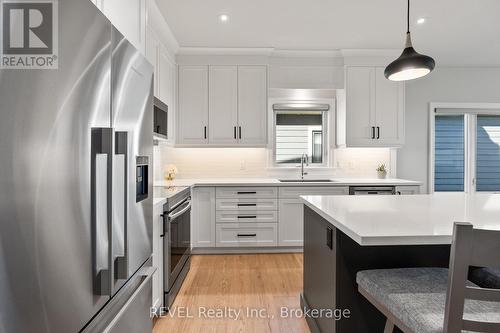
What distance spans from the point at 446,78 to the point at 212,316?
4.75m

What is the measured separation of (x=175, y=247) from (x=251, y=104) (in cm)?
223

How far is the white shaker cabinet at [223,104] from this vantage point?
13.2 feet

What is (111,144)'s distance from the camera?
0.88 metres

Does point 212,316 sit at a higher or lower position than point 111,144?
lower

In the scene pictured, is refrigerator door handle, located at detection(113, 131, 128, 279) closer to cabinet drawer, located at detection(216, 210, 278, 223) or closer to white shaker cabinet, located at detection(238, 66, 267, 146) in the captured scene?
cabinet drawer, located at detection(216, 210, 278, 223)

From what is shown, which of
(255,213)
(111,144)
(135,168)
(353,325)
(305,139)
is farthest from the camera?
(305,139)

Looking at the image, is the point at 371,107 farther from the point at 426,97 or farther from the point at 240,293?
the point at 240,293

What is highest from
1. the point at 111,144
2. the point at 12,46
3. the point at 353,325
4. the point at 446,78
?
the point at 446,78

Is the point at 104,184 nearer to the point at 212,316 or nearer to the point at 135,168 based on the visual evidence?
the point at 135,168

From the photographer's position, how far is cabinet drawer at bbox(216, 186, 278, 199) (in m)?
→ 3.74

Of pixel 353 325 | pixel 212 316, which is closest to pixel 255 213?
pixel 212 316

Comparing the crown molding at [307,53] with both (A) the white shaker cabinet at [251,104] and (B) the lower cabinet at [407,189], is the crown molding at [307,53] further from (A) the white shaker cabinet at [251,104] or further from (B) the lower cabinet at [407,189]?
(B) the lower cabinet at [407,189]

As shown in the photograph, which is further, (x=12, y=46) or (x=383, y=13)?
(x=383, y=13)

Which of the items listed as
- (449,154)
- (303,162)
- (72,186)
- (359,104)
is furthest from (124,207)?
(449,154)
